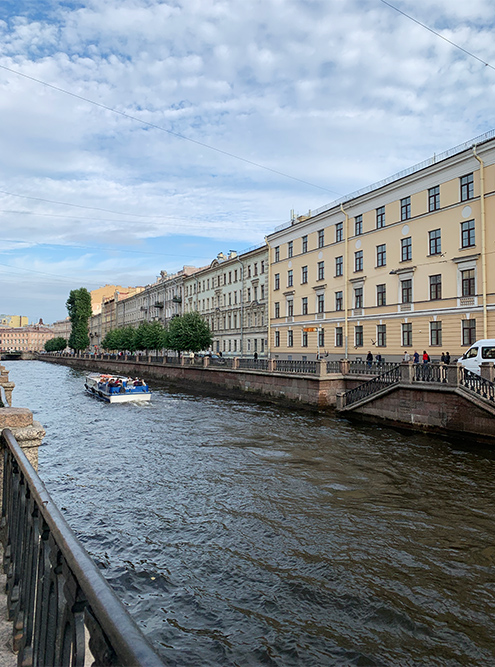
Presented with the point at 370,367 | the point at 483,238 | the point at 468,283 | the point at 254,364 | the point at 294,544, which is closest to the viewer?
the point at 294,544

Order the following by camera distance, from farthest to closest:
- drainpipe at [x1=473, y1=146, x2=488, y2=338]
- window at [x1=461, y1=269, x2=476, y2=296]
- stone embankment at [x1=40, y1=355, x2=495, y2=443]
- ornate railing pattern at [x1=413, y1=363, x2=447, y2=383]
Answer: window at [x1=461, y1=269, x2=476, y2=296], drainpipe at [x1=473, y1=146, x2=488, y2=338], ornate railing pattern at [x1=413, y1=363, x2=447, y2=383], stone embankment at [x1=40, y1=355, x2=495, y2=443]

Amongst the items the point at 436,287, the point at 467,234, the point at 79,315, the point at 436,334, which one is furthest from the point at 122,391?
the point at 79,315

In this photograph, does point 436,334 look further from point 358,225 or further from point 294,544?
point 294,544

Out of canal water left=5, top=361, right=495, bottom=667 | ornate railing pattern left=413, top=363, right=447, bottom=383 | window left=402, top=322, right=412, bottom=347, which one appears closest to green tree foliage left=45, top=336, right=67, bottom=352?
window left=402, top=322, right=412, bottom=347

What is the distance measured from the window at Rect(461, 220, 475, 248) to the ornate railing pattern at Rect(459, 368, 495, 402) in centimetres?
1028

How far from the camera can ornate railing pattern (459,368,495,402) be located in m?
14.7

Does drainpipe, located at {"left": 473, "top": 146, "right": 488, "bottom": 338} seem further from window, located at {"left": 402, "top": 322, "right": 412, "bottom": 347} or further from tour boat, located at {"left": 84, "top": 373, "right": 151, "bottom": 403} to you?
tour boat, located at {"left": 84, "top": 373, "right": 151, "bottom": 403}

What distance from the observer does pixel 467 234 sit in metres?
23.5

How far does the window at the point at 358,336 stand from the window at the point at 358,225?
6068 millimetres

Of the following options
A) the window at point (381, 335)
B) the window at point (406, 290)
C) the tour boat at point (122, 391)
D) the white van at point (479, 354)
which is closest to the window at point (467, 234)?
the window at point (406, 290)

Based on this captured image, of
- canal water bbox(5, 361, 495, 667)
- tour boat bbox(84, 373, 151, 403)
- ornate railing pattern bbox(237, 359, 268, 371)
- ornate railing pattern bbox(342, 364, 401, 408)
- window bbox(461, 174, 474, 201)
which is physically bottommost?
canal water bbox(5, 361, 495, 667)

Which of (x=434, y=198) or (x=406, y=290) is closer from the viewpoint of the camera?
(x=434, y=198)

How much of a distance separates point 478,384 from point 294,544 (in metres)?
10.4

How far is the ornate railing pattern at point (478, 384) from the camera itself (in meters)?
14.7
